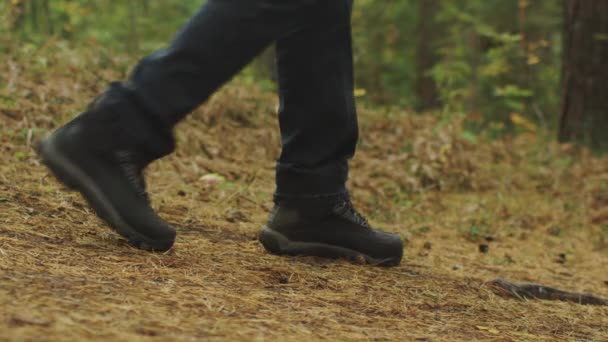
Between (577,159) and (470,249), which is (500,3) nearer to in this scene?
(577,159)

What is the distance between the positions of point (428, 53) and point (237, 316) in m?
10.5

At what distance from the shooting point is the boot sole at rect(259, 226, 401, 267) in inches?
101

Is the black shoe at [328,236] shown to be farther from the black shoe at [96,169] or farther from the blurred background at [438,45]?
the blurred background at [438,45]

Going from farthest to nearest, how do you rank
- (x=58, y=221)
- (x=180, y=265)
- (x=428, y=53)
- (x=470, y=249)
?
(x=428, y=53)
(x=470, y=249)
(x=58, y=221)
(x=180, y=265)

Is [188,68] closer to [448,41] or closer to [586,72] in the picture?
[586,72]

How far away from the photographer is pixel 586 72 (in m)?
6.86

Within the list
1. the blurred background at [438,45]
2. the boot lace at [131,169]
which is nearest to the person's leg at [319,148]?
the boot lace at [131,169]

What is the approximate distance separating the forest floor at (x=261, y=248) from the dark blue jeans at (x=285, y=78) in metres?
0.37

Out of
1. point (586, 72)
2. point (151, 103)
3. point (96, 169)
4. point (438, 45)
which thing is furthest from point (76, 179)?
point (438, 45)

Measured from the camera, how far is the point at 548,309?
8.44 feet

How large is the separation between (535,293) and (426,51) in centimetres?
936

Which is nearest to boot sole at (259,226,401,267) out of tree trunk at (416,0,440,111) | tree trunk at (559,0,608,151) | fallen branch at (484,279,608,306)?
fallen branch at (484,279,608,306)

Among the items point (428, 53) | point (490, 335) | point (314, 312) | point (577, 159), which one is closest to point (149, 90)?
point (314, 312)

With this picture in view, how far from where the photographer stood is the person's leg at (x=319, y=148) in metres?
2.33
